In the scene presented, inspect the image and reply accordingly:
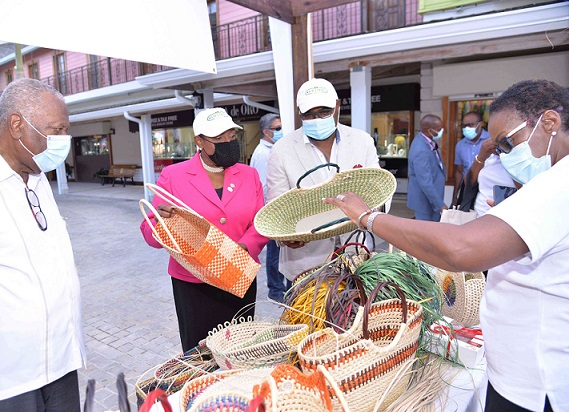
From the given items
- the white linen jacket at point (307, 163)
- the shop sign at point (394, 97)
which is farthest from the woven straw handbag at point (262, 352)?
the shop sign at point (394, 97)

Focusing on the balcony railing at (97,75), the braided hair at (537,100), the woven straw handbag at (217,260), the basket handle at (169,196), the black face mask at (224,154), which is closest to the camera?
the braided hair at (537,100)

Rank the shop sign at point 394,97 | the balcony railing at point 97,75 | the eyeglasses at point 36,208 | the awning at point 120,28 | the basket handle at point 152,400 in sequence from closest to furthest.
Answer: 1. the basket handle at point 152,400
2. the eyeglasses at point 36,208
3. the awning at point 120,28
4. the shop sign at point 394,97
5. the balcony railing at point 97,75

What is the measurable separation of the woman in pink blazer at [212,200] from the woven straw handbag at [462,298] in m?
0.97

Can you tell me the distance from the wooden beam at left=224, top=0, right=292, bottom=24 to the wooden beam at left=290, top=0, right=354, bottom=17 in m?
0.05

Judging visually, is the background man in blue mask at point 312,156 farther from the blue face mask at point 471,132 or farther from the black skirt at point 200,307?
the blue face mask at point 471,132

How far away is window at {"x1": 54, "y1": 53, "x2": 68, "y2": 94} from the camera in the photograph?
58.6 ft

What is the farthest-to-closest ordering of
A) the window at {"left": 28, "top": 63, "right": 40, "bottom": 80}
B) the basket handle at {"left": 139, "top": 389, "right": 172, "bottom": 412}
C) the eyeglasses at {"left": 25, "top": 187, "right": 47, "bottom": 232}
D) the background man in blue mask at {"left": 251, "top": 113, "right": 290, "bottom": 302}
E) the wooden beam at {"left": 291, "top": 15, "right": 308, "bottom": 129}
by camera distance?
1. the window at {"left": 28, "top": 63, "right": 40, "bottom": 80}
2. the background man in blue mask at {"left": 251, "top": 113, "right": 290, "bottom": 302}
3. the wooden beam at {"left": 291, "top": 15, "right": 308, "bottom": 129}
4. the eyeglasses at {"left": 25, "top": 187, "right": 47, "bottom": 232}
5. the basket handle at {"left": 139, "top": 389, "right": 172, "bottom": 412}

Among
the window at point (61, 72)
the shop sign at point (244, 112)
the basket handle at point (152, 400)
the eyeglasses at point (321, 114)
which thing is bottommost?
the basket handle at point (152, 400)

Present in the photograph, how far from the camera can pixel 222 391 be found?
109cm

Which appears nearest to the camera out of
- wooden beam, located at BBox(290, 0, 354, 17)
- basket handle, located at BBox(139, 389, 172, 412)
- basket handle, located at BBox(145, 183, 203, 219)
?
basket handle, located at BBox(139, 389, 172, 412)

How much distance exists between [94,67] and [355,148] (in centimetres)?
1672

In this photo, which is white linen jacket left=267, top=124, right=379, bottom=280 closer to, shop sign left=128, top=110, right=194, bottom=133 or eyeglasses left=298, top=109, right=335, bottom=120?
eyeglasses left=298, top=109, right=335, bottom=120

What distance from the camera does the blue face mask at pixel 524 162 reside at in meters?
1.23

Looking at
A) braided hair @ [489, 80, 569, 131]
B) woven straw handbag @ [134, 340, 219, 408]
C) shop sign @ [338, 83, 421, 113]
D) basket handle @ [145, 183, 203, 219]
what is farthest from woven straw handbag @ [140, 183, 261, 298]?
shop sign @ [338, 83, 421, 113]
